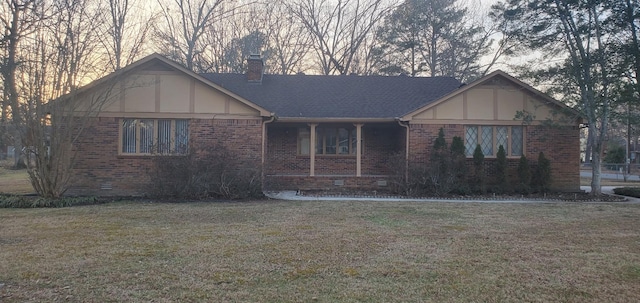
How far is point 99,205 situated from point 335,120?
24.6 ft

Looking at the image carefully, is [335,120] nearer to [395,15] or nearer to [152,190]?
[152,190]

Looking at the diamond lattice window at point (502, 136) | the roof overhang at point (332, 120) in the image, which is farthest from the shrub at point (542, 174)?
the roof overhang at point (332, 120)

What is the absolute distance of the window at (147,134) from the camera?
13.0 meters

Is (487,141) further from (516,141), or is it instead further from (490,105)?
(490,105)

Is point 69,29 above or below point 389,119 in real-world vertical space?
above

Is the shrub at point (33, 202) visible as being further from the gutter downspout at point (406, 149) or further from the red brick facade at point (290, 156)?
the gutter downspout at point (406, 149)

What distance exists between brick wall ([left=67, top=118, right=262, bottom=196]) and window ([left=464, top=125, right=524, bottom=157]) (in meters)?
7.02

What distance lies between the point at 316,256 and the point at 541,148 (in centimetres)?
1168

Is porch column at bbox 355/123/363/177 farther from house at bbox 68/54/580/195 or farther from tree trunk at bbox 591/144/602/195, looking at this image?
tree trunk at bbox 591/144/602/195

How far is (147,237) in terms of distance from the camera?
6656 millimetres

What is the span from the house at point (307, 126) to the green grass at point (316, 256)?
3.87m

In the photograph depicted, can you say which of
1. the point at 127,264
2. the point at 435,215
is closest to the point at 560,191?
the point at 435,215

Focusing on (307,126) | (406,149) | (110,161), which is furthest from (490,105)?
(110,161)

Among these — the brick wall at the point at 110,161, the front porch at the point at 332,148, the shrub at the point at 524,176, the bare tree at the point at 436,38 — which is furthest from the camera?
the bare tree at the point at 436,38
